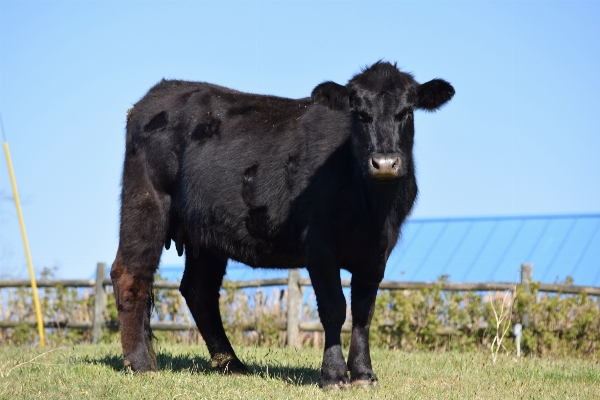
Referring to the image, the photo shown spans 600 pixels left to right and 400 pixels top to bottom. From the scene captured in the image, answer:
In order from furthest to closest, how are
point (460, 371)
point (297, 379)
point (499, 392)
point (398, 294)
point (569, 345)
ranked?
point (398, 294), point (569, 345), point (460, 371), point (297, 379), point (499, 392)

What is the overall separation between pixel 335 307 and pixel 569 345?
7.03m

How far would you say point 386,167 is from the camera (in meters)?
6.00

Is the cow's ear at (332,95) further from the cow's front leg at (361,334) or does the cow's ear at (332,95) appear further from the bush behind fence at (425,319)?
the bush behind fence at (425,319)

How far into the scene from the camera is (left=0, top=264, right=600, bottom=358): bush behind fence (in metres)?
12.4

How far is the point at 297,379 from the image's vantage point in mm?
7180

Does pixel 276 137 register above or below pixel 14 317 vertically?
above

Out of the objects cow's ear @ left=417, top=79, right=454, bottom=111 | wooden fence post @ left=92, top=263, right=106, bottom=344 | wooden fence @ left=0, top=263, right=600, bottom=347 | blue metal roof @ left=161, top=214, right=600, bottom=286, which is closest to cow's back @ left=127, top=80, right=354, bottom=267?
cow's ear @ left=417, top=79, right=454, bottom=111

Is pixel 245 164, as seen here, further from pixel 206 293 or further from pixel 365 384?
pixel 365 384

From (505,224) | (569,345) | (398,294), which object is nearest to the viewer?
(569,345)

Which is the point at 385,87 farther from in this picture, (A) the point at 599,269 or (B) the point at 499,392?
(A) the point at 599,269

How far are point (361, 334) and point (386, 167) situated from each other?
1657 millimetres

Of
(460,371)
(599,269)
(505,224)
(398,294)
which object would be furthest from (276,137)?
(505,224)

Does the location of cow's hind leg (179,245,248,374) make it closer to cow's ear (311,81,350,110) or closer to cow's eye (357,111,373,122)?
cow's ear (311,81,350,110)

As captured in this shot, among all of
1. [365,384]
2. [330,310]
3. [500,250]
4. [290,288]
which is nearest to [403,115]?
[330,310]
